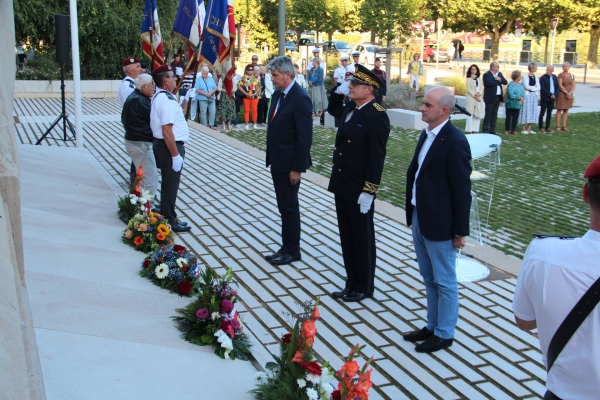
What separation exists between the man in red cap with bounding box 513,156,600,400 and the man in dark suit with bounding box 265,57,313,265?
168 inches

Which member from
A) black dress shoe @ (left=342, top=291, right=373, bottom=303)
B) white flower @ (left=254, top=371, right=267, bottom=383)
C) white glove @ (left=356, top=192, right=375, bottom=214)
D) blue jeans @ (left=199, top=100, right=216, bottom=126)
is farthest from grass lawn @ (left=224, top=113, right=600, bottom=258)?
white flower @ (left=254, top=371, right=267, bottom=383)

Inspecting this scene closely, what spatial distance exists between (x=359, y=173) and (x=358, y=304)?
3.92 ft

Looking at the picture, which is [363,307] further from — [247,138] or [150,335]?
[247,138]

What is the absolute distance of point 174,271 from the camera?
5668 millimetres

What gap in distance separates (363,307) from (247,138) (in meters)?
10.4

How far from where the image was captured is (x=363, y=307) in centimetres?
580

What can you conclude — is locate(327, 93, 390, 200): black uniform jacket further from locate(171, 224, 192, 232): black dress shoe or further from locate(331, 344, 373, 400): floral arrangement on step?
locate(171, 224, 192, 232): black dress shoe

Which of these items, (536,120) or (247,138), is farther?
(536,120)

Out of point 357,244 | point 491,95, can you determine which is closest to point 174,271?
point 357,244

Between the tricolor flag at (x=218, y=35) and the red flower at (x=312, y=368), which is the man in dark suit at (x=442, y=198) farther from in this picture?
the tricolor flag at (x=218, y=35)

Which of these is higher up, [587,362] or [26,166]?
[587,362]

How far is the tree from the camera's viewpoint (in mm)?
28734

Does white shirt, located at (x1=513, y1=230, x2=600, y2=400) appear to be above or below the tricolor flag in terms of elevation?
below

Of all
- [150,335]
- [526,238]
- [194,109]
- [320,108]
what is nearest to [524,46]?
[320,108]
